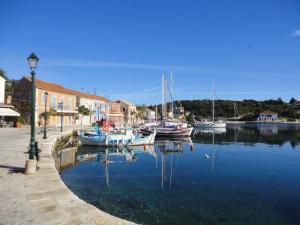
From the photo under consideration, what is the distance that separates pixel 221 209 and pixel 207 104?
155m

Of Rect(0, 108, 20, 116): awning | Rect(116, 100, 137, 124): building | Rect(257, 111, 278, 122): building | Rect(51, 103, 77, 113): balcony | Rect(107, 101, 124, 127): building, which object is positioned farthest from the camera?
Rect(257, 111, 278, 122): building

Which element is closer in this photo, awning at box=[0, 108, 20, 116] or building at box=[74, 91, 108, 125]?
awning at box=[0, 108, 20, 116]

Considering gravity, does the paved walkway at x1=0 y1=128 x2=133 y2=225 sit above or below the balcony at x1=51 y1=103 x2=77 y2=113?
below

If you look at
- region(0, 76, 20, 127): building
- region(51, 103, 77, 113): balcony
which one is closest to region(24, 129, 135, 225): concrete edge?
region(0, 76, 20, 127): building

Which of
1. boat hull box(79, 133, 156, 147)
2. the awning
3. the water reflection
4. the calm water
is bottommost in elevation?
the calm water

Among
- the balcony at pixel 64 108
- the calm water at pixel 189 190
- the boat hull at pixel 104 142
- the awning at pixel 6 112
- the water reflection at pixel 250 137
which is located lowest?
the calm water at pixel 189 190

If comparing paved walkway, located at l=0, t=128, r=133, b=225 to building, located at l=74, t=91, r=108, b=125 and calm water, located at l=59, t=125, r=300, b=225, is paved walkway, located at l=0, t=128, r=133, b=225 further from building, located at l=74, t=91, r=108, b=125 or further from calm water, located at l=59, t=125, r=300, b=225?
building, located at l=74, t=91, r=108, b=125

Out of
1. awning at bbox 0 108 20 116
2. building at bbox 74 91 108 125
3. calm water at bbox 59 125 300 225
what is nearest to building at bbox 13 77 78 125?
building at bbox 74 91 108 125

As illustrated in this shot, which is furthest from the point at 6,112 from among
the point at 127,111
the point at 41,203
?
the point at 127,111

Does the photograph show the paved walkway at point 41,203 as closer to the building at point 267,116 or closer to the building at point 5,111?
the building at point 5,111

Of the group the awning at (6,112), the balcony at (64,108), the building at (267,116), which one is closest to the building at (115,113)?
the balcony at (64,108)

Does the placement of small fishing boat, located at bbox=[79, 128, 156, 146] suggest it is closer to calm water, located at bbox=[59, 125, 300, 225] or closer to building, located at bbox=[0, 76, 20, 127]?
calm water, located at bbox=[59, 125, 300, 225]

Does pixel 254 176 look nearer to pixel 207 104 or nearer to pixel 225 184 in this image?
pixel 225 184

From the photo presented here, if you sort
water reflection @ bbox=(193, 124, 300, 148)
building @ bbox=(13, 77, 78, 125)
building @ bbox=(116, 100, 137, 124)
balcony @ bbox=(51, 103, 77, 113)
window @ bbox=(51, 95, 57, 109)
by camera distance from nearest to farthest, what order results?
water reflection @ bbox=(193, 124, 300, 148)
building @ bbox=(13, 77, 78, 125)
window @ bbox=(51, 95, 57, 109)
balcony @ bbox=(51, 103, 77, 113)
building @ bbox=(116, 100, 137, 124)
